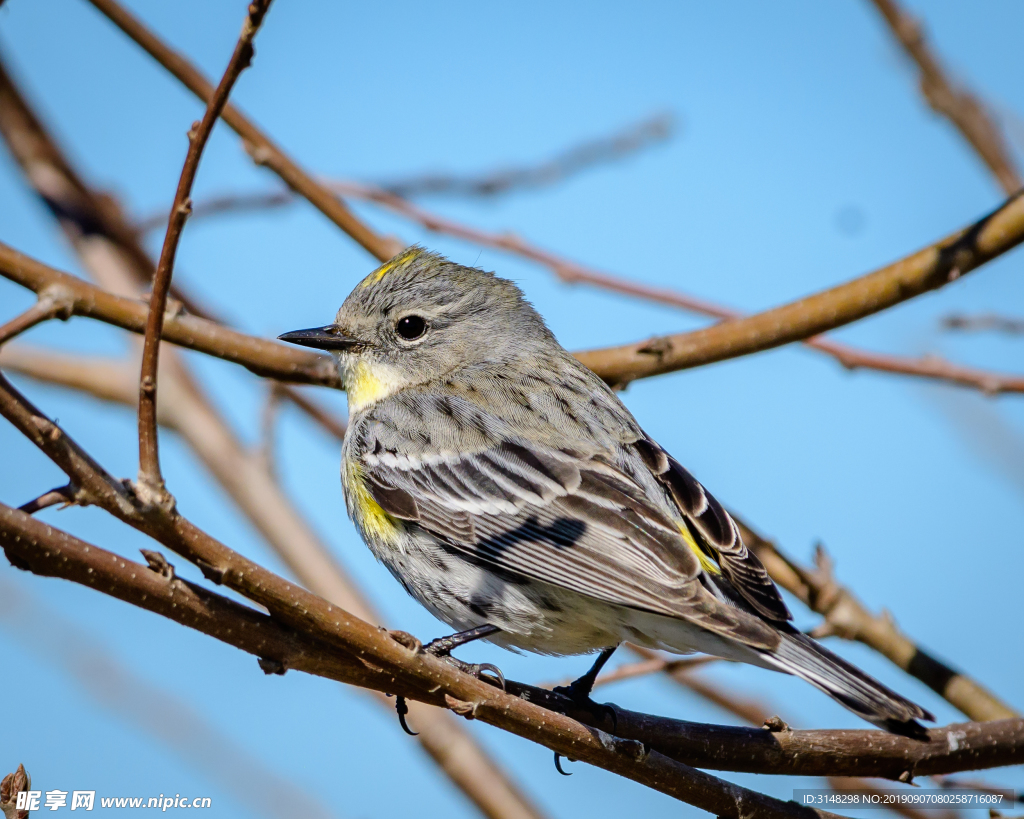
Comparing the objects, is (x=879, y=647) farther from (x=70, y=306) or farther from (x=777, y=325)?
(x=70, y=306)

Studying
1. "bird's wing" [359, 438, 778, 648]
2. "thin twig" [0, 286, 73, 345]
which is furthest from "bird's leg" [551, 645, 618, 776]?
"thin twig" [0, 286, 73, 345]

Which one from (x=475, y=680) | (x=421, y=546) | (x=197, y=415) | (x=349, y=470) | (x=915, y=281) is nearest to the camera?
(x=475, y=680)

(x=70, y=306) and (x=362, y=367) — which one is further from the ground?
(x=362, y=367)

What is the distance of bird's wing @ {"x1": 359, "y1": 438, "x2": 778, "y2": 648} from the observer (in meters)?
3.95

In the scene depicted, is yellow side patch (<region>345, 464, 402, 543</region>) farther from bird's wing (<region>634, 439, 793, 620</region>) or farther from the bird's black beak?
bird's wing (<region>634, 439, 793, 620</region>)

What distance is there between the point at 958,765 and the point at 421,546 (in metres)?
2.24

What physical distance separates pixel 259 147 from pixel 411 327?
4.25ft

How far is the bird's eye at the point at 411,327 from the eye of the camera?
5758mm

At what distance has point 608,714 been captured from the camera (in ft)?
12.7

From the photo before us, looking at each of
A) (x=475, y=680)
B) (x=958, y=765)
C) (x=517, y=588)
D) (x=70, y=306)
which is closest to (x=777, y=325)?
(x=517, y=588)

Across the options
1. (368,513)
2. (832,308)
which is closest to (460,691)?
(368,513)

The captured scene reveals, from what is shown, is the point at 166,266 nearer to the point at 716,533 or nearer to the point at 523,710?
the point at 523,710

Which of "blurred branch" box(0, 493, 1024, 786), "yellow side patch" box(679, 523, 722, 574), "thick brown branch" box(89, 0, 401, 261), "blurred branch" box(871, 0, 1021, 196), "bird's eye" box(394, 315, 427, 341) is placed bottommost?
"blurred branch" box(0, 493, 1024, 786)

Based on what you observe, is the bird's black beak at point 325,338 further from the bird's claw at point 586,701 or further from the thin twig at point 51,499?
the thin twig at point 51,499
